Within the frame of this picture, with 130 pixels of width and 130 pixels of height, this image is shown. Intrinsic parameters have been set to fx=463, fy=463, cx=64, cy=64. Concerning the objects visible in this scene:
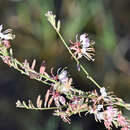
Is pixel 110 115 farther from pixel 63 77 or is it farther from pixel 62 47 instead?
pixel 62 47

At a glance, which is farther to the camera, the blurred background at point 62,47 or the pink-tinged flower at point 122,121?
the blurred background at point 62,47

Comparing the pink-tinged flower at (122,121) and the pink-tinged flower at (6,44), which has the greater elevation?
the pink-tinged flower at (6,44)

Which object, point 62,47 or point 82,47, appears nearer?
point 82,47

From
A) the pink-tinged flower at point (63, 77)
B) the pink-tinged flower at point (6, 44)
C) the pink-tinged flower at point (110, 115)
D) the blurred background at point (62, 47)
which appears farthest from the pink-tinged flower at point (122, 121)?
the blurred background at point (62, 47)

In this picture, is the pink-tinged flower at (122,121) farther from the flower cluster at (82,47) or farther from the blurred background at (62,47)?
the blurred background at (62,47)

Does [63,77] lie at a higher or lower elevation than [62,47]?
lower

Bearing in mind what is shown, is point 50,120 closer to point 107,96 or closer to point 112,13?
point 112,13

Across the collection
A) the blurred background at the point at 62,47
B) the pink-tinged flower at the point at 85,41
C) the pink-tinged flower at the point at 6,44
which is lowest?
the pink-tinged flower at the point at 6,44

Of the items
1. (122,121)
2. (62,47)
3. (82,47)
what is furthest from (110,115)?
(62,47)
